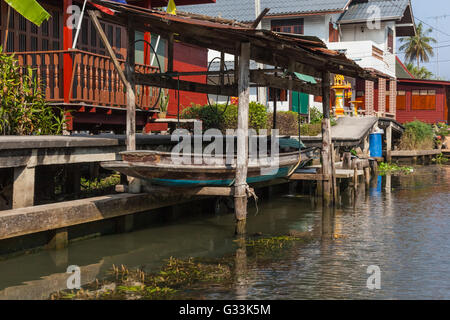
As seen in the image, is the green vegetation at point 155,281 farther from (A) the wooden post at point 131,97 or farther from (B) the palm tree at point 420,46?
(B) the palm tree at point 420,46

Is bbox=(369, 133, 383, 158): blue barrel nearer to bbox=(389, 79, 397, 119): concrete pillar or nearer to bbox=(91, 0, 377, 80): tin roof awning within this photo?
bbox=(389, 79, 397, 119): concrete pillar

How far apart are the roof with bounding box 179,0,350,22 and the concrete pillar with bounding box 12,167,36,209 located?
26564 mm

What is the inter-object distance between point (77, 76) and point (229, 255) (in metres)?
5.67

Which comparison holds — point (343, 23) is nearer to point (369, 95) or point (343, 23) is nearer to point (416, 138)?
point (369, 95)

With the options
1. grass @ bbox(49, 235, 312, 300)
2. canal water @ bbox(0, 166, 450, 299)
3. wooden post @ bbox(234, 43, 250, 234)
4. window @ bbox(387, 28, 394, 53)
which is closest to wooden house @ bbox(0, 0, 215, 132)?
wooden post @ bbox(234, 43, 250, 234)

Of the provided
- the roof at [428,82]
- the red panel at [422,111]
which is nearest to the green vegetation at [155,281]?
the roof at [428,82]

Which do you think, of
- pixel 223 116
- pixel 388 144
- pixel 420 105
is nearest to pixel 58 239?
pixel 223 116

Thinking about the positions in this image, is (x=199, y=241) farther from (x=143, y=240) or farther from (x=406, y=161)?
(x=406, y=161)

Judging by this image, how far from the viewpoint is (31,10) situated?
11.5 meters

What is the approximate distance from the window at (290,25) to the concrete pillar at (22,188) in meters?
26.9

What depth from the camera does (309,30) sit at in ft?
111

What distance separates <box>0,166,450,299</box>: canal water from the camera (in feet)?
24.6

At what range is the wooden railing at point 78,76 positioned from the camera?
12.6m

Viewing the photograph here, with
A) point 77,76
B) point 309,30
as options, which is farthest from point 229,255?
point 309,30
